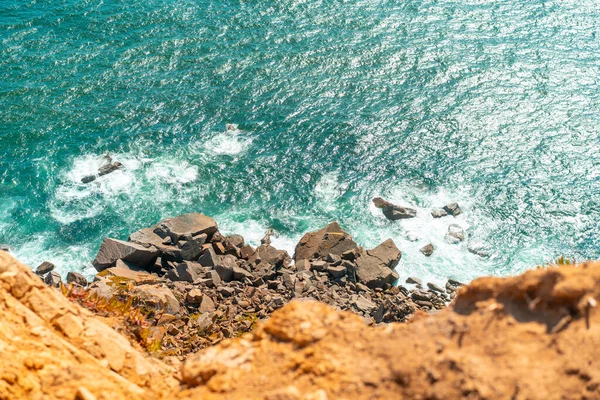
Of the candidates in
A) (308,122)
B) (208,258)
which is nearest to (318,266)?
(208,258)

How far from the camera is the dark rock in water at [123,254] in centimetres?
3422

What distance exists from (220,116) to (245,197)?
9.83 meters

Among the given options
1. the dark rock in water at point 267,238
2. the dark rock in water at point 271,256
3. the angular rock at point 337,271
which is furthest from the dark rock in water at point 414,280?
the dark rock in water at point 267,238

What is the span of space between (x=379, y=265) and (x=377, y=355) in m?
24.7

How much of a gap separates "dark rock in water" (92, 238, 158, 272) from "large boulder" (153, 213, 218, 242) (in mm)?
2001

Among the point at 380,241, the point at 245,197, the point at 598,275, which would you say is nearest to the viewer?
the point at 598,275

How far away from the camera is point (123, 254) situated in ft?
113

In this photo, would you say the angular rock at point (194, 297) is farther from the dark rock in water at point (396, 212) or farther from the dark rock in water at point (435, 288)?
the dark rock in water at point (396, 212)

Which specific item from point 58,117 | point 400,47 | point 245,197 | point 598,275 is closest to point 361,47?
point 400,47

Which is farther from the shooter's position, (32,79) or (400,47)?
(400,47)

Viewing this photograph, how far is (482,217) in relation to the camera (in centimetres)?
4178

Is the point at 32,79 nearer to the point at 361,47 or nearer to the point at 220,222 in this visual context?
the point at 220,222

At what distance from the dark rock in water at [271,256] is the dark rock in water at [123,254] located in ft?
20.2

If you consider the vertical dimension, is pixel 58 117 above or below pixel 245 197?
A: above
